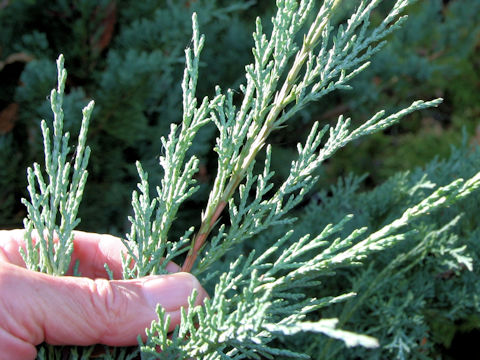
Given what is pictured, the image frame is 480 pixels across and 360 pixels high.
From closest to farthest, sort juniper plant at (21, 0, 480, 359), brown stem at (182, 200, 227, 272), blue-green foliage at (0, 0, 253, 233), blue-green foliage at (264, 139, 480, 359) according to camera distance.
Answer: juniper plant at (21, 0, 480, 359)
brown stem at (182, 200, 227, 272)
blue-green foliage at (264, 139, 480, 359)
blue-green foliage at (0, 0, 253, 233)

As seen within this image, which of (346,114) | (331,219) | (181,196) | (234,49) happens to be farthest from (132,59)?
(346,114)

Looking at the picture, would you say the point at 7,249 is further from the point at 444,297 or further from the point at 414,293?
the point at 444,297

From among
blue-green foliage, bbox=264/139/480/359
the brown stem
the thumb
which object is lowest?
blue-green foliage, bbox=264/139/480/359

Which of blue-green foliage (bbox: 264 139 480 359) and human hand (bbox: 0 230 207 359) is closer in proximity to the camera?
human hand (bbox: 0 230 207 359)

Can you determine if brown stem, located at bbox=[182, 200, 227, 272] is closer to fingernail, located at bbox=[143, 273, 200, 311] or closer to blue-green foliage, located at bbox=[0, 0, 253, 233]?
fingernail, located at bbox=[143, 273, 200, 311]

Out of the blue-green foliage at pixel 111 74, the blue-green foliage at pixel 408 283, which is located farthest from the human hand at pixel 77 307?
the blue-green foliage at pixel 111 74

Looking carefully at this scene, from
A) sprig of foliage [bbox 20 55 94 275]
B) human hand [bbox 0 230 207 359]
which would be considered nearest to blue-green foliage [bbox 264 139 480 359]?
human hand [bbox 0 230 207 359]

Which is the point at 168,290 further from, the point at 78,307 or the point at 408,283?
the point at 408,283

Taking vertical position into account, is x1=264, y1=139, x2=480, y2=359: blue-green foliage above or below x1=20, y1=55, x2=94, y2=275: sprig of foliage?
below

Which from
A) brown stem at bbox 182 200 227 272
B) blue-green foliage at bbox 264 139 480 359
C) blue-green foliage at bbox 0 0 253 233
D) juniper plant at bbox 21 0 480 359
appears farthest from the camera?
blue-green foliage at bbox 0 0 253 233

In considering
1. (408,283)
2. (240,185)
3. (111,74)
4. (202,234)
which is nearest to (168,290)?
(202,234)
